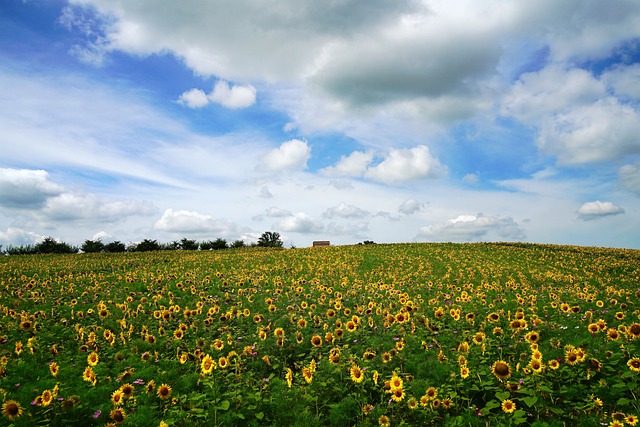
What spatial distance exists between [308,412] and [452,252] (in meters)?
25.0

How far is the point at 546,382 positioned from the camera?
592 cm

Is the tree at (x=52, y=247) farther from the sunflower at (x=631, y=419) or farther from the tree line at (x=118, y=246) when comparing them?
the sunflower at (x=631, y=419)

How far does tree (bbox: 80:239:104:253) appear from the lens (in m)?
37.0

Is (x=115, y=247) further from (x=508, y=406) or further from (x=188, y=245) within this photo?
(x=508, y=406)

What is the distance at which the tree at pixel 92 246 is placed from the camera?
37.0 m

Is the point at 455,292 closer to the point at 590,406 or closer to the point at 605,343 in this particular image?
the point at 605,343

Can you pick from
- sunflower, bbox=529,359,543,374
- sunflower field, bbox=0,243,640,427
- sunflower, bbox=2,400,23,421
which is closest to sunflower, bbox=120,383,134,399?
sunflower field, bbox=0,243,640,427

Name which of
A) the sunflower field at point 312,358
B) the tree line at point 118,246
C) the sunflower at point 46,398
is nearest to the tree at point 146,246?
the tree line at point 118,246

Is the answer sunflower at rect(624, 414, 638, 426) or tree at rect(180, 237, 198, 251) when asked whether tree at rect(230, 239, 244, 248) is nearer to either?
tree at rect(180, 237, 198, 251)

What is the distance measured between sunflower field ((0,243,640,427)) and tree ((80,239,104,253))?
2367 cm

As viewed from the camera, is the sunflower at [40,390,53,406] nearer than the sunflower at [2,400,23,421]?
No

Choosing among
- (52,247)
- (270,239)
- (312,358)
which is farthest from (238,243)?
(312,358)

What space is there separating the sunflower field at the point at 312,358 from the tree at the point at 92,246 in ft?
77.7

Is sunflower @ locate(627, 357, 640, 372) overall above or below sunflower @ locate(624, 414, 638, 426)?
above
